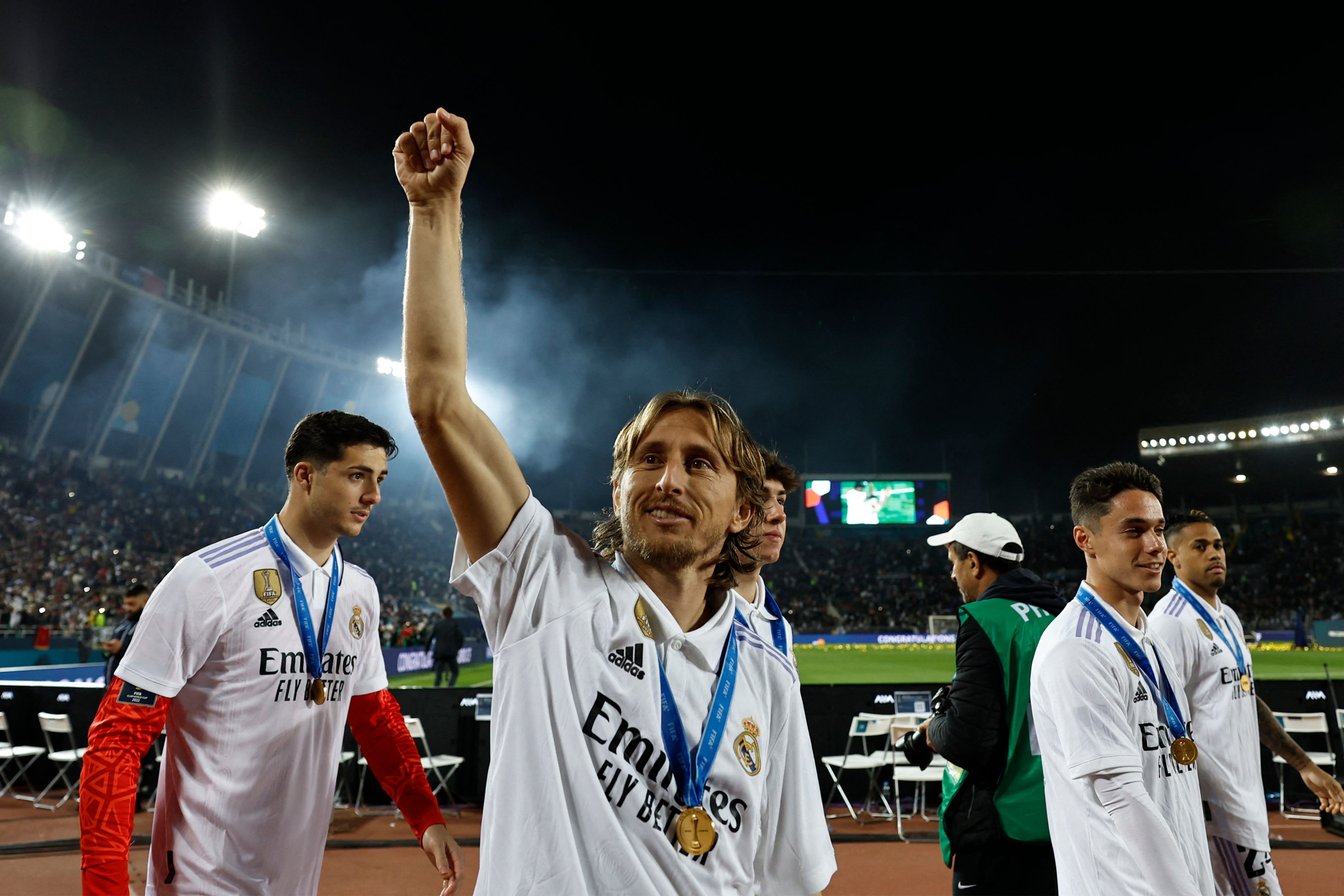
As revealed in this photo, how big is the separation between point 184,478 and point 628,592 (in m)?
45.6

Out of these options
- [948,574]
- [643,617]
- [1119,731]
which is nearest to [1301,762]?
[1119,731]

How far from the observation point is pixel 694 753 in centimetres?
168

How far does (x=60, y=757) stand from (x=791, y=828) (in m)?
10.4

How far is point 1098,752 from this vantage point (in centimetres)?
274

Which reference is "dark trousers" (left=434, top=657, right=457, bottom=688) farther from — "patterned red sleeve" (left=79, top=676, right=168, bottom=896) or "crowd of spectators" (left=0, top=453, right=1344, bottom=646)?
"patterned red sleeve" (left=79, top=676, right=168, bottom=896)

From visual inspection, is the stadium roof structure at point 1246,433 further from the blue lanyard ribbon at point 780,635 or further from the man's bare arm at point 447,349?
the man's bare arm at point 447,349

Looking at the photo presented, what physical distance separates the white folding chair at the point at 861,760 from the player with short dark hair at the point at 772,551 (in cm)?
553

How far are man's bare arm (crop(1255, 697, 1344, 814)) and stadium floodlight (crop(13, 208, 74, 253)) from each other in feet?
126

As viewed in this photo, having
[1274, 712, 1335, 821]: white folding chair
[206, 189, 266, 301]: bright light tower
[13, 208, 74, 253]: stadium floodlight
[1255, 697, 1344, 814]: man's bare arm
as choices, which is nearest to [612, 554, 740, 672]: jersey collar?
[1255, 697, 1344, 814]: man's bare arm

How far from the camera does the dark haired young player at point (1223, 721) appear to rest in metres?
3.61

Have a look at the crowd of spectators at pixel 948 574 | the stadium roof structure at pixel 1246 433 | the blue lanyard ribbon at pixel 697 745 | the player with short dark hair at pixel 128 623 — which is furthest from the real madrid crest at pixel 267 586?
the stadium roof structure at pixel 1246 433

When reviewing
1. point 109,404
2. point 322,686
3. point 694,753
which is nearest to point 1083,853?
point 694,753

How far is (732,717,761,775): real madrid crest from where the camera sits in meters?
1.73

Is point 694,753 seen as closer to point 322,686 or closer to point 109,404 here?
point 322,686
